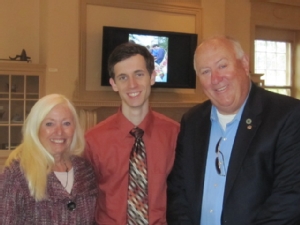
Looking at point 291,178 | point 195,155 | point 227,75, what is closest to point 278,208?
point 291,178

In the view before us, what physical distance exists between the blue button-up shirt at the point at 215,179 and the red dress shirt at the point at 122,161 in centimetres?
35

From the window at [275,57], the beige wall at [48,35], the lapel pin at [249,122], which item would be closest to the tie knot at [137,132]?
the lapel pin at [249,122]

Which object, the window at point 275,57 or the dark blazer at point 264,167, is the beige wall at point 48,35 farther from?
the dark blazer at point 264,167

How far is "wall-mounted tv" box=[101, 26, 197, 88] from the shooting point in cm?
542

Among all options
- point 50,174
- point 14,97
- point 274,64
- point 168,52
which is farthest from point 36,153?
point 274,64

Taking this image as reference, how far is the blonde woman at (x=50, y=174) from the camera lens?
6.00 feet

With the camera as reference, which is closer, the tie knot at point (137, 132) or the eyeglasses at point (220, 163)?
the eyeglasses at point (220, 163)

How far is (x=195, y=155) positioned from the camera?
1.96m

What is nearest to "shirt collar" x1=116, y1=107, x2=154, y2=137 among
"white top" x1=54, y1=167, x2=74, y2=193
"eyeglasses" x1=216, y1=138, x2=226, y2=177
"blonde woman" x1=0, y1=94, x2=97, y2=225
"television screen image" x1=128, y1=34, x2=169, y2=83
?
"blonde woman" x1=0, y1=94, x2=97, y2=225

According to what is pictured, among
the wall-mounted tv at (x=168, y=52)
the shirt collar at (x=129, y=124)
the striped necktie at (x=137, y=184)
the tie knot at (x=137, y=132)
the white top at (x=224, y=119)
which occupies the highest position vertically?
the wall-mounted tv at (x=168, y=52)

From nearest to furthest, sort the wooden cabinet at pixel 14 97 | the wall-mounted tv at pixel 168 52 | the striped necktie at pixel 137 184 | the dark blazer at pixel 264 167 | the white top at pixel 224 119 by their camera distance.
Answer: the dark blazer at pixel 264 167, the white top at pixel 224 119, the striped necktie at pixel 137 184, the wooden cabinet at pixel 14 97, the wall-mounted tv at pixel 168 52

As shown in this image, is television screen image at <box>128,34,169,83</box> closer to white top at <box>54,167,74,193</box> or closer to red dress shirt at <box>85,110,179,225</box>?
red dress shirt at <box>85,110,179,225</box>

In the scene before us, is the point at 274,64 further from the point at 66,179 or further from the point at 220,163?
the point at 66,179

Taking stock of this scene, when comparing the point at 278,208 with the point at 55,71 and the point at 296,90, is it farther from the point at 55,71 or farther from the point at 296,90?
the point at 296,90
